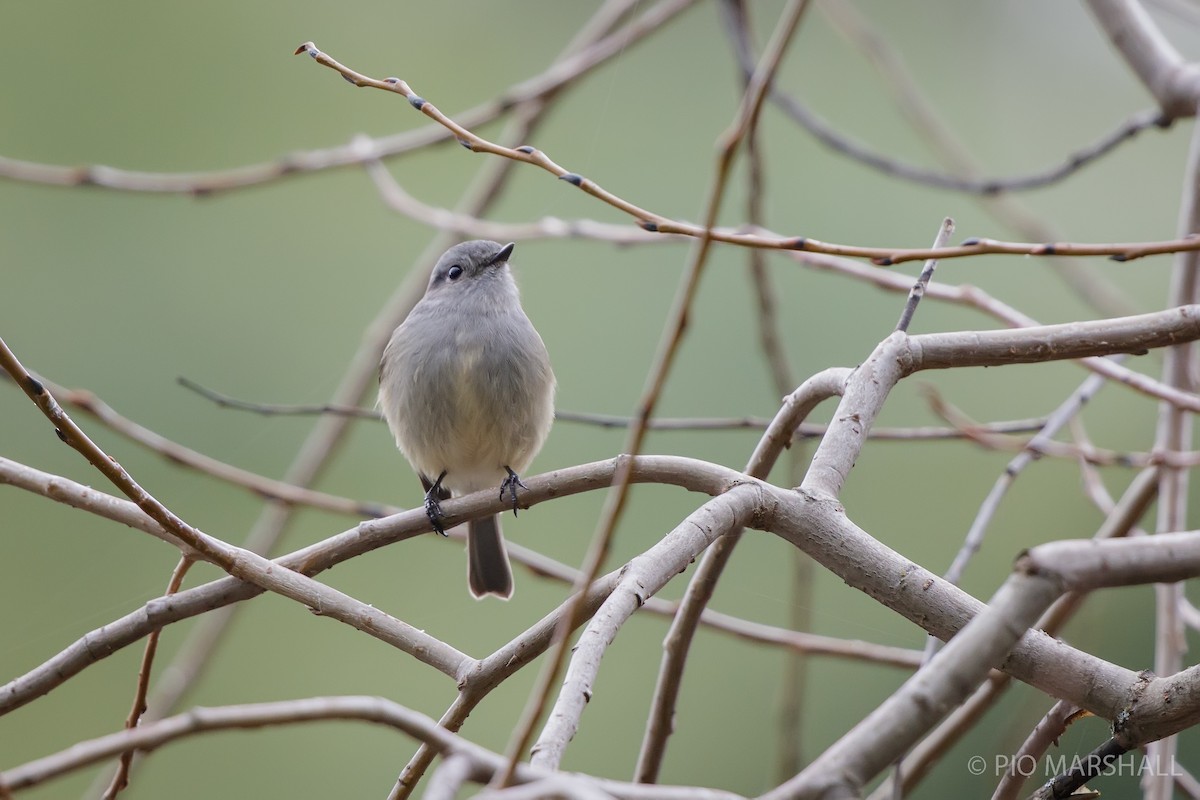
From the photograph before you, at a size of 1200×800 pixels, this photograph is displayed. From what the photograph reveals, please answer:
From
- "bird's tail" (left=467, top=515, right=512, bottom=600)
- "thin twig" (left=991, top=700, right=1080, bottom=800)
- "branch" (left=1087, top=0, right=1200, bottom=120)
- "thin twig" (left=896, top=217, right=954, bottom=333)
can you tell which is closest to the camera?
"thin twig" (left=991, top=700, right=1080, bottom=800)

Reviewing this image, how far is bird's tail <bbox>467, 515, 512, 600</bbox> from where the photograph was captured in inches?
127

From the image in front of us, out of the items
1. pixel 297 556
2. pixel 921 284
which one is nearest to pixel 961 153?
pixel 921 284

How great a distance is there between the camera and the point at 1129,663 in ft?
15.9

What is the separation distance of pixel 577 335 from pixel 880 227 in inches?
61.3

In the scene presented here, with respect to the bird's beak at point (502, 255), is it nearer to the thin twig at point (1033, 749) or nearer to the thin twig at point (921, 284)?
the thin twig at point (921, 284)

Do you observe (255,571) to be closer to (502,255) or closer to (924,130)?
(502,255)

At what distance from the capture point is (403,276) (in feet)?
20.2

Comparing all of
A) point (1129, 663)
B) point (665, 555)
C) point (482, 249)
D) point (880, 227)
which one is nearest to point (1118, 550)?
point (665, 555)

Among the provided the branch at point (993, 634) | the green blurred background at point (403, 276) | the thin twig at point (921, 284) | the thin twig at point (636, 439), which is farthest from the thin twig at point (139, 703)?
the green blurred background at point (403, 276)

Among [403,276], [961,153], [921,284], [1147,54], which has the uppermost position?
[403,276]

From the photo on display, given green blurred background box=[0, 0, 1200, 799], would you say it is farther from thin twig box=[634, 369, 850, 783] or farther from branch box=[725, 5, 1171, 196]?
thin twig box=[634, 369, 850, 783]

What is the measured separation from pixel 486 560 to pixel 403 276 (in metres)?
3.19

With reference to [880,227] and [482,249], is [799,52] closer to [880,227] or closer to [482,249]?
[880,227]

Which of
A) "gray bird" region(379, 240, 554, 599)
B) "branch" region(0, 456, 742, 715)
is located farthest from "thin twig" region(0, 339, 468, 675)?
"gray bird" region(379, 240, 554, 599)
